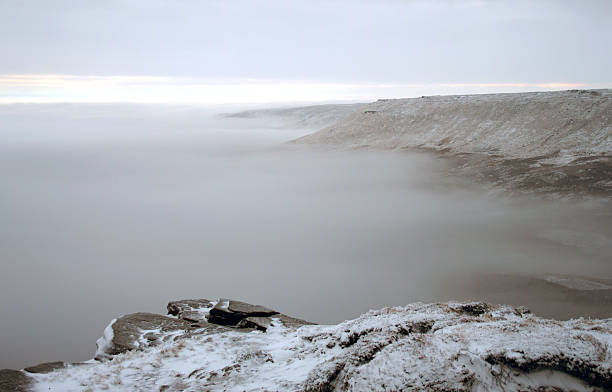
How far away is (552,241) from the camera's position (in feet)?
128

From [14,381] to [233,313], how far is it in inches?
326

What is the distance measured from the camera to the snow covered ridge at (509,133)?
55312 mm

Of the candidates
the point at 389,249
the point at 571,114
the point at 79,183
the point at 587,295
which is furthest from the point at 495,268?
the point at 79,183

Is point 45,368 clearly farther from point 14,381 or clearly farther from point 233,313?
point 233,313

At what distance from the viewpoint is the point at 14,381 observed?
9305 mm

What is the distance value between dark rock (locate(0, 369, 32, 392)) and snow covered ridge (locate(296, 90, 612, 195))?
185 ft

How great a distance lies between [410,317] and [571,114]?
75.0 m

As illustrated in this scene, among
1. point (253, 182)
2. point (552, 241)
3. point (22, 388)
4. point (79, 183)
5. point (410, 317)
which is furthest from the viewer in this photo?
point (79, 183)

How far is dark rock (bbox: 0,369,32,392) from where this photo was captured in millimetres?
8992

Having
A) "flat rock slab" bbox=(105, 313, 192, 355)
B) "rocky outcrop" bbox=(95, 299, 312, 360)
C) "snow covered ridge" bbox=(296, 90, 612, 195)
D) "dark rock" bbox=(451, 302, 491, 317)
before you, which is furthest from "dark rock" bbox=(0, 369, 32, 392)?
"snow covered ridge" bbox=(296, 90, 612, 195)

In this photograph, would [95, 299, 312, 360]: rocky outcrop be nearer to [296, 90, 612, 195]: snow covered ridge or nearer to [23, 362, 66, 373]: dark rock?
[23, 362, 66, 373]: dark rock

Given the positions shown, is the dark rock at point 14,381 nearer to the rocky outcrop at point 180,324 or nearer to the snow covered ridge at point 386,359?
the snow covered ridge at point 386,359

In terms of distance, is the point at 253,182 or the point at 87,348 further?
the point at 253,182

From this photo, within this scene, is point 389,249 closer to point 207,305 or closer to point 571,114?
point 207,305
